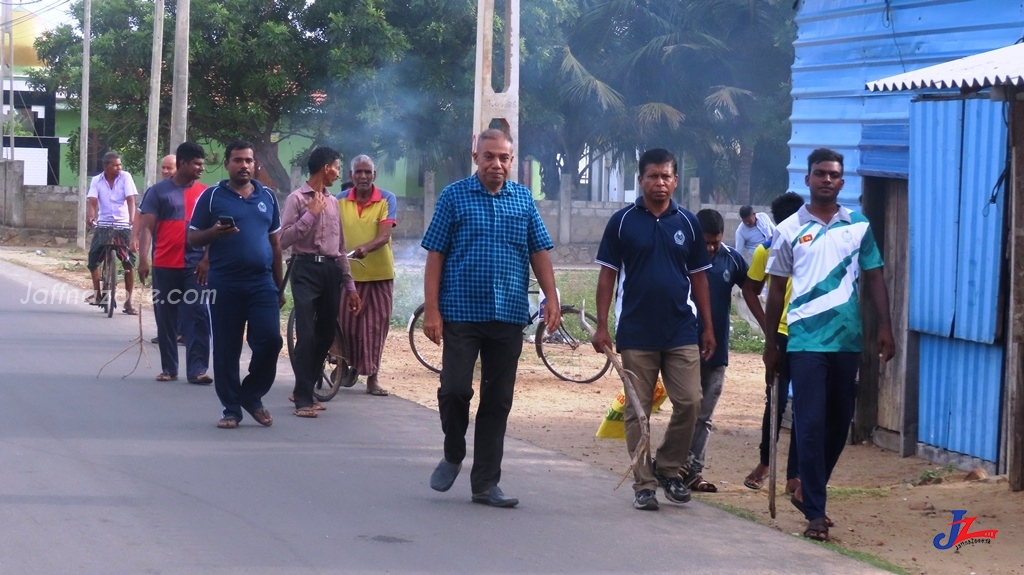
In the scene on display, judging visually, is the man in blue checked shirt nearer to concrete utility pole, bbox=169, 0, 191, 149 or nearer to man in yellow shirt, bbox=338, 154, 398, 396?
man in yellow shirt, bbox=338, 154, 398, 396

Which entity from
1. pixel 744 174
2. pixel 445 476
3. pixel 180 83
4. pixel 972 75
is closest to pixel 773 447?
pixel 445 476

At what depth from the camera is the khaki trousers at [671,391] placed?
20.3ft

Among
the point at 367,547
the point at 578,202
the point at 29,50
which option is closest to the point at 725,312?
the point at 367,547

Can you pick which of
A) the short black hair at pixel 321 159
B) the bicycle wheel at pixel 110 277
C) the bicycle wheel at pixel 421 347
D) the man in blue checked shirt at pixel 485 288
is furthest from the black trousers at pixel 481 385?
the bicycle wheel at pixel 110 277

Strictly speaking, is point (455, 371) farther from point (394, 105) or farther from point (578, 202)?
point (578, 202)

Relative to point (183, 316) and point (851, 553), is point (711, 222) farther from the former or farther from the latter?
point (183, 316)

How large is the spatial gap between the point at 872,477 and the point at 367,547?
3831mm

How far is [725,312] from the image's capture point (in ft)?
22.6

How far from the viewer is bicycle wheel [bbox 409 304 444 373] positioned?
11.7 metres

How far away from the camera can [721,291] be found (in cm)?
687

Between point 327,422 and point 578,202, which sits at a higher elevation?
point 578,202

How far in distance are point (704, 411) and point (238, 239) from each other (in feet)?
10.4

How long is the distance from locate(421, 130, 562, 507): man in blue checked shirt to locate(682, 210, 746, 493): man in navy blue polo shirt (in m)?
1.15

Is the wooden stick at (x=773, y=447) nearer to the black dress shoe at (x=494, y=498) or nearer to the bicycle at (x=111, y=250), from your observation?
the black dress shoe at (x=494, y=498)
